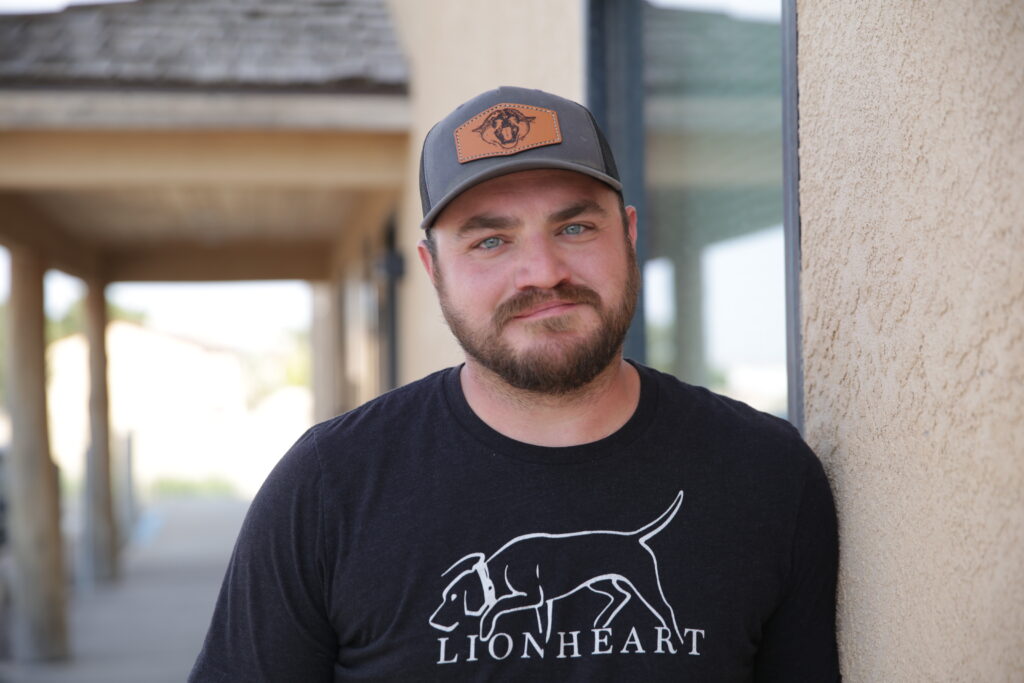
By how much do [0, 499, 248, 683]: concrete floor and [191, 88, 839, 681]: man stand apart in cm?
626

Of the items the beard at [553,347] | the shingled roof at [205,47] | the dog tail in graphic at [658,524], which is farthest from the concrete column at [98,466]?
the dog tail in graphic at [658,524]

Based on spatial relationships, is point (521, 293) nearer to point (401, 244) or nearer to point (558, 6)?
point (558, 6)

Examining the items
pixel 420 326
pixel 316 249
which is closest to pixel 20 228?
pixel 420 326

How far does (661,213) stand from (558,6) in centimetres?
81

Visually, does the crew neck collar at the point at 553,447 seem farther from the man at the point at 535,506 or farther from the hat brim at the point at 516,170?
the hat brim at the point at 516,170

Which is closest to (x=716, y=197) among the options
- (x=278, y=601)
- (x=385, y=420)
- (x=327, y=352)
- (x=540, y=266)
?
(x=540, y=266)

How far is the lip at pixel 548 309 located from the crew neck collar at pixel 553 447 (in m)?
0.21

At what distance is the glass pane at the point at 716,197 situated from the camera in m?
2.45

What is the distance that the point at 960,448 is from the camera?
1304mm

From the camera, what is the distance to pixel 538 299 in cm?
174

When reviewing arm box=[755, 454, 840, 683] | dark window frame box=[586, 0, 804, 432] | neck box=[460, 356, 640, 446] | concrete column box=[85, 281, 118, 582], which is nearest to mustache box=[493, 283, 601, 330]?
neck box=[460, 356, 640, 446]

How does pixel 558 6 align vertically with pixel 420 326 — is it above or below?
above

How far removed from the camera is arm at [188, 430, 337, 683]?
172 cm

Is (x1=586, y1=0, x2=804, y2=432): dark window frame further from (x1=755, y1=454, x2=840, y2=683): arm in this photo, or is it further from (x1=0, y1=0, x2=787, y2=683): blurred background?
(x1=755, y1=454, x2=840, y2=683): arm
